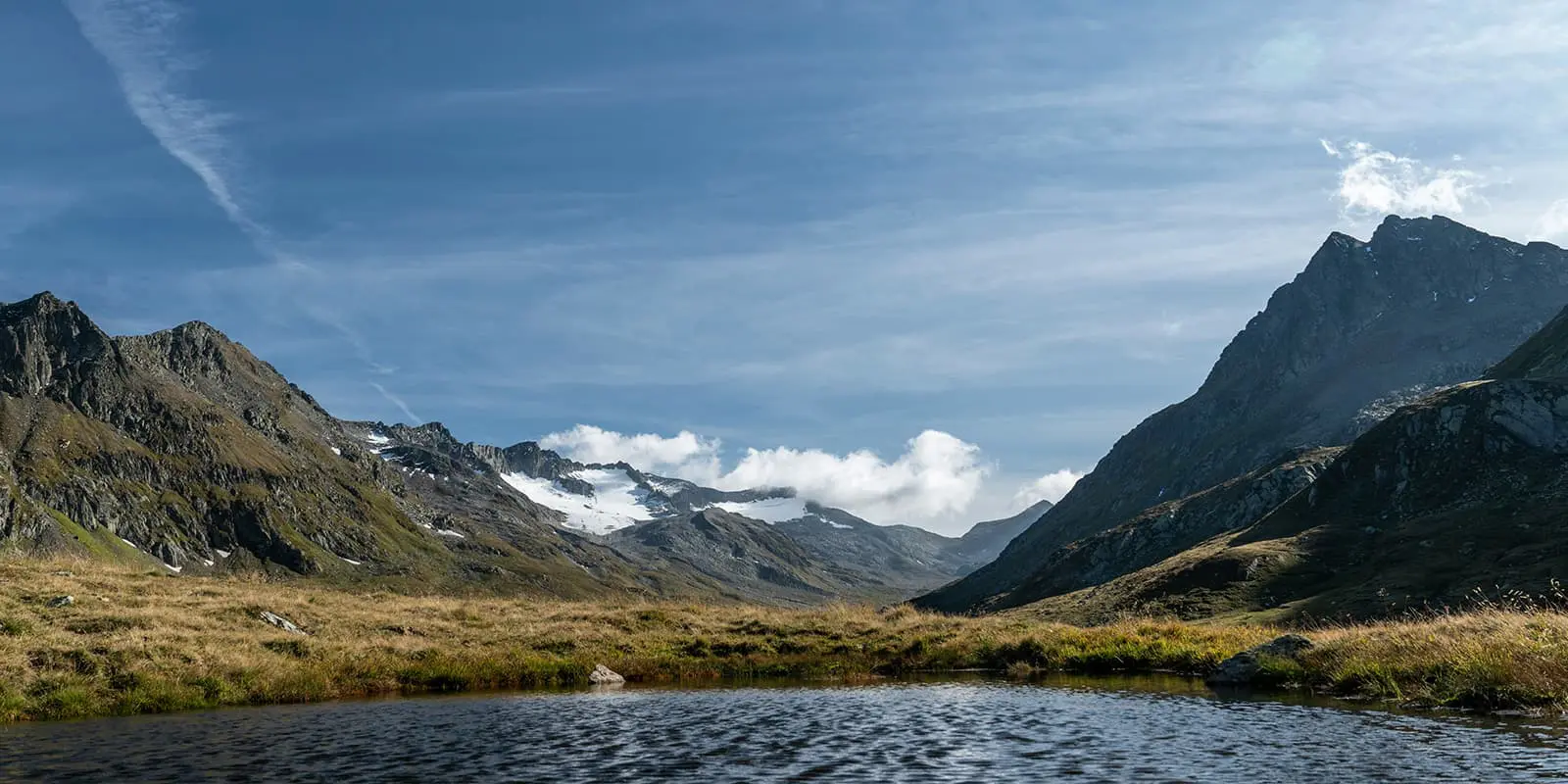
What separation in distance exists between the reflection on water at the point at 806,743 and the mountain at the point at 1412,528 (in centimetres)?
7955

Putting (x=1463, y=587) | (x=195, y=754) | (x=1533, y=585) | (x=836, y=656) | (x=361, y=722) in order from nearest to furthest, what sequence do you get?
(x=195, y=754)
(x=361, y=722)
(x=836, y=656)
(x=1533, y=585)
(x=1463, y=587)

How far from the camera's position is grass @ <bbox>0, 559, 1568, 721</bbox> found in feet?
117

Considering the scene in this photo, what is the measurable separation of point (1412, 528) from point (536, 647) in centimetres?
13644

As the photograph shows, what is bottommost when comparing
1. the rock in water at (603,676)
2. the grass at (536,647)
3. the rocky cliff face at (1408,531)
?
the rock in water at (603,676)

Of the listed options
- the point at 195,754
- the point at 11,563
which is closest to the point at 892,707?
the point at 195,754

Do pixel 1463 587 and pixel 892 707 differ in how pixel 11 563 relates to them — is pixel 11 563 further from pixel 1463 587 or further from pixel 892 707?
pixel 1463 587

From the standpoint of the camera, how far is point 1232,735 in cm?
2809

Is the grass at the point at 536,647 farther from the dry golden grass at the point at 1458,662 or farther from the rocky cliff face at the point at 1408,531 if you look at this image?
the rocky cliff face at the point at 1408,531

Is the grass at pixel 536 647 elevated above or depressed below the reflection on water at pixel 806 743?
above

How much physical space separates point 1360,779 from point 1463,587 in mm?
101710

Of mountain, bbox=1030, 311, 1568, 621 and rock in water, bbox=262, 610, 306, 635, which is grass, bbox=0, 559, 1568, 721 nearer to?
rock in water, bbox=262, 610, 306, 635

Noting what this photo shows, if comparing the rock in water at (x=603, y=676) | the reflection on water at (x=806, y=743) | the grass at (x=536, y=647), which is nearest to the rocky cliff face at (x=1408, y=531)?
the grass at (x=536, y=647)

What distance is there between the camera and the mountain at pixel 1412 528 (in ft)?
361

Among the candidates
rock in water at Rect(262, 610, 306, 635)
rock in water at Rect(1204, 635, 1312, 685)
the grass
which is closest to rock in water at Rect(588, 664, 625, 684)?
the grass
